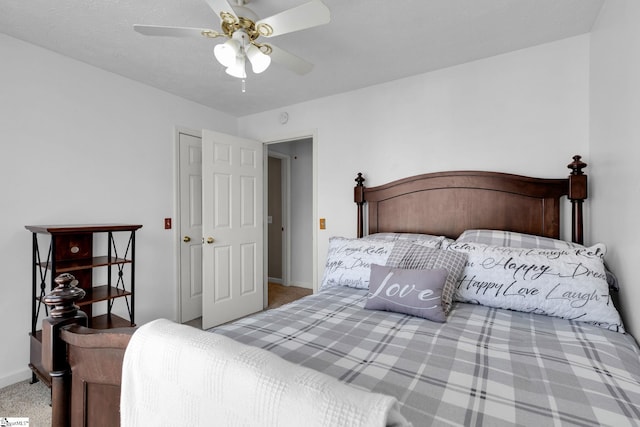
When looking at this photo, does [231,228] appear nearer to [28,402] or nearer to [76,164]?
[76,164]

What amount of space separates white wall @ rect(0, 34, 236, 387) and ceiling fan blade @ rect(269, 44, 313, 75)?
1746 millimetres

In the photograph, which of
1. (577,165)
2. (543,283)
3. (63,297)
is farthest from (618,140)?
(63,297)

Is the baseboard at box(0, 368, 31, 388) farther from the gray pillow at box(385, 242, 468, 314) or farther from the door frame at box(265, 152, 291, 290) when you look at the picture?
the door frame at box(265, 152, 291, 290)

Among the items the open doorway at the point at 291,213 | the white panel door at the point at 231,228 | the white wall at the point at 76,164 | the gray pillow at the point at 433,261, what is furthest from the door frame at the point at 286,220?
the gray pillow at the point at 433,261

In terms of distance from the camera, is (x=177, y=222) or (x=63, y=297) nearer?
(x=63, y=297)

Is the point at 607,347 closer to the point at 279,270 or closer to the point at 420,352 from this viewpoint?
the point at 420,352

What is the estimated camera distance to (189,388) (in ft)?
2.35

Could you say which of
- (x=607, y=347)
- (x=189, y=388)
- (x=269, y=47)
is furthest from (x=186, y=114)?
(x=607, y=347)

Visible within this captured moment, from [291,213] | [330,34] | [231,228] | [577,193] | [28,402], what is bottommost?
[28,402]

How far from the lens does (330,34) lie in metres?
1.99

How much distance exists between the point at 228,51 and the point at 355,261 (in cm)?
147

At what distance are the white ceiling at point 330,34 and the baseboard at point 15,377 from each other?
235 centimetres

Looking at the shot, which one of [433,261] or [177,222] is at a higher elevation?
[177,222]

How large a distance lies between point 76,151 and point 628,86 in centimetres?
354
